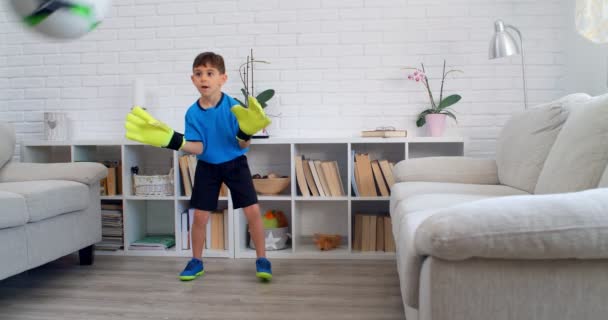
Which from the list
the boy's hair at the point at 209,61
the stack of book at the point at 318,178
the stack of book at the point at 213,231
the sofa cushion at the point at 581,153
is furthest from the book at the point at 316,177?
the sofa cushion at the point at 581,153

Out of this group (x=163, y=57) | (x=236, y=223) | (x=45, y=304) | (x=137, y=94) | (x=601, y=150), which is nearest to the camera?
(x=601, y=150)

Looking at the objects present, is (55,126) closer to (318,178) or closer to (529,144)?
(318,178)

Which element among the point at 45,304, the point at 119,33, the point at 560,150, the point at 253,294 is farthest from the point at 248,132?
the point at 119,33

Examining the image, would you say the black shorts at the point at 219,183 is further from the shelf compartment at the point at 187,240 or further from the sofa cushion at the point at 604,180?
the sofa cushion at the point at 604,180

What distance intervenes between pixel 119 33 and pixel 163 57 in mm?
368

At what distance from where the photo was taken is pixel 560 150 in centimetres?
166

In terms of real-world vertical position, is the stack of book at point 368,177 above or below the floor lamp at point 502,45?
below

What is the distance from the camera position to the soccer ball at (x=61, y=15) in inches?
50.7

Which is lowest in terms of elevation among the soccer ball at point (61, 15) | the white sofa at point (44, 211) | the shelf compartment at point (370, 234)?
the shelf compartment at point (370, 234)

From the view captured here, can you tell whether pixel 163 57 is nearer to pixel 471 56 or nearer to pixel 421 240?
pixel 471 56

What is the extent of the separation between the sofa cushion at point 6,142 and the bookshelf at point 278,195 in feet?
0.78

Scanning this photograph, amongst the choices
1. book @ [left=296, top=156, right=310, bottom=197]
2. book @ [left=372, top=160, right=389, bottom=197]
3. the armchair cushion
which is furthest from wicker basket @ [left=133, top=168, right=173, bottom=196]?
the armchair cushion

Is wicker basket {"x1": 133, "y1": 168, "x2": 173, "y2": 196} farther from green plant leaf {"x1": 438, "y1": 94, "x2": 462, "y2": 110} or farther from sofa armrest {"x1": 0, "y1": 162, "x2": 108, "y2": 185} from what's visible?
green plant leaf {"x1": 438, "y1": 94, "x2": 462, "y2": 110}

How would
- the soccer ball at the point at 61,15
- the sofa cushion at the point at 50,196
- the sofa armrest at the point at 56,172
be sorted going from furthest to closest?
1. the sofa armrest at the point at 56,172
2. the sofa cushion at the point at 50,196
3. the soccer ball at the point at 61,15
